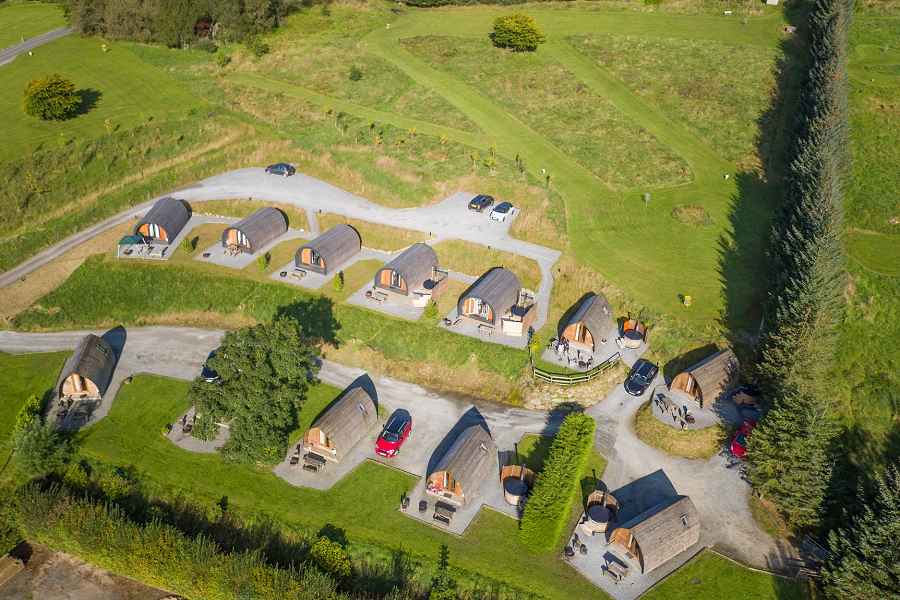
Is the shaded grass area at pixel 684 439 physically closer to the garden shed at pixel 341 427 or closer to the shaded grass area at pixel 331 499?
the shaded grass area at pixel 331 499

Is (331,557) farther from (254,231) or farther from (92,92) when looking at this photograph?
(92,92)

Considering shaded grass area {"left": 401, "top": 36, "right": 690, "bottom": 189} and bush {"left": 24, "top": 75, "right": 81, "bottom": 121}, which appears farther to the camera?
bush {"left": 24, "top": 75, "right": 81, "bottom": 121}

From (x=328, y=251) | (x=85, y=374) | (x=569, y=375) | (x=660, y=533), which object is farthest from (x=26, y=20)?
(x=660, y=533)

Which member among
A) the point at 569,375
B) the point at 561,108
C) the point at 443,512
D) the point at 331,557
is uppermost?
the point at 561,108

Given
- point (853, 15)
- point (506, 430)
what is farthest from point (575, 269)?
point (853, 15)

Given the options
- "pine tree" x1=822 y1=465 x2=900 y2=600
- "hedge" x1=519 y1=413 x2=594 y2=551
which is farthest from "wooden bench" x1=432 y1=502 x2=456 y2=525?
"pine tree" x1=822 y1=465 x2=900 y2=600

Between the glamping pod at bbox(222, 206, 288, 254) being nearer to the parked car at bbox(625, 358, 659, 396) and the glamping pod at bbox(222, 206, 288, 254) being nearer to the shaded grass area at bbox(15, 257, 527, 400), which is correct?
the shaded grass area at bbox(15, 257, 527, 400)
